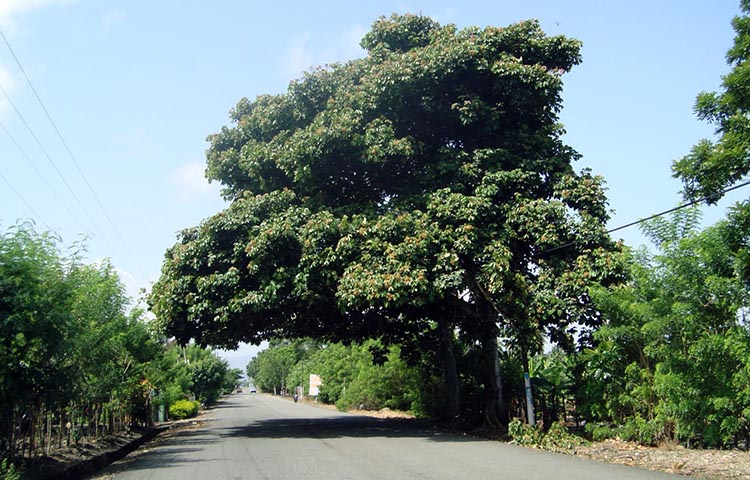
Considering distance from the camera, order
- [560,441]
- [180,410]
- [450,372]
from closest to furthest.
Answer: [560,441]
[450,372]
[180,410]

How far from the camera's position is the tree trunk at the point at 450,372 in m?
20.0

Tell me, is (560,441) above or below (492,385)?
below

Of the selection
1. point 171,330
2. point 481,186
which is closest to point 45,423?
point 171,330

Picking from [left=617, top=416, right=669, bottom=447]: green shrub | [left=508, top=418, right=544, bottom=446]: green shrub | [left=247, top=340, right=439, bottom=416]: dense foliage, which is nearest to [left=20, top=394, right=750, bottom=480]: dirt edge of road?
[left=617, top=416, right=669, bottom=447]: green shrub

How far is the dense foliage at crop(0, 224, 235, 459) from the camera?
9148 mm

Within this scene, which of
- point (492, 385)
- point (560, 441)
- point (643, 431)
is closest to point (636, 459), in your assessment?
point (643, 431)

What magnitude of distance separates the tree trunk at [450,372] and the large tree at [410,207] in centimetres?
43

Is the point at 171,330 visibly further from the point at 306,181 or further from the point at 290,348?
the point at 290,348

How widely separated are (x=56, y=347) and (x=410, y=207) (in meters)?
9.66

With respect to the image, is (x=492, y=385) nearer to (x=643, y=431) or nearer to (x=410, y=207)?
(x=410, y=207)

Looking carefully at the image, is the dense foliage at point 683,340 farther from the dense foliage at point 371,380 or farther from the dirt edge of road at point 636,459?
the dense foliage at point 371,380

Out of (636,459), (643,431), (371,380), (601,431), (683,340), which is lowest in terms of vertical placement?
(636,459)

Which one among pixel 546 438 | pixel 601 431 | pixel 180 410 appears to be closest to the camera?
pixel 601 431

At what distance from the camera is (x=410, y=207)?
16.8 m
